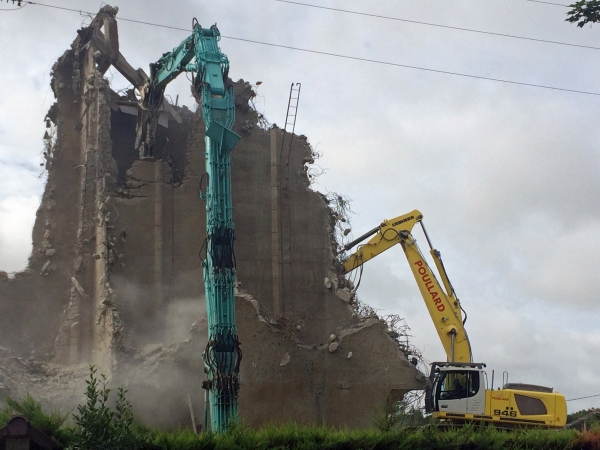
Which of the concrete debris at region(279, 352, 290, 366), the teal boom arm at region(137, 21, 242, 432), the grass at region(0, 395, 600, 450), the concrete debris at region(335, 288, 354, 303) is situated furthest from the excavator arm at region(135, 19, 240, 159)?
the concrete debris at region(335, 288, 354, 303)

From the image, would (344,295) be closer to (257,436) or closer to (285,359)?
(285,359)

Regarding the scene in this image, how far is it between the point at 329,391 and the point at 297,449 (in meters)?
7.78

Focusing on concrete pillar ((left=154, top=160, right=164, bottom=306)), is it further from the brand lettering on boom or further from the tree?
the tree

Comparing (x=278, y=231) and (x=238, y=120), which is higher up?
(x=238, y=120)

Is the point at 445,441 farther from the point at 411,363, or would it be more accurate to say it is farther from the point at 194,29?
the point at 194,29

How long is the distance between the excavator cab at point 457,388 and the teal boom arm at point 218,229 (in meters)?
5.36

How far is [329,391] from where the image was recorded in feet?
71.6

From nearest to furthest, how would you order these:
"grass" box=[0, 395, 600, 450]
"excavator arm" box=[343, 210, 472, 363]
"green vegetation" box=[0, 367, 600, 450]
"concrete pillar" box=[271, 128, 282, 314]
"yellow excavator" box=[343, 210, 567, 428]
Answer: "green vegetation" box=[0, 367, 600, 450], "grass" box=[0, 395, 600, 450], "yellow excavator" box=[343, 210, 567, 428], "excavator arm" box=[343, 210, 472, 363], "concrete pillar" box=[271, 128, 282, 314]

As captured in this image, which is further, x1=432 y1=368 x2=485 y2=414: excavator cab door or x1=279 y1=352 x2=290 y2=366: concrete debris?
x1=279 y1=352 x2=290 y2=366: concrete debris

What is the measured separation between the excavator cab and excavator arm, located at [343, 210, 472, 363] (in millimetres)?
1972

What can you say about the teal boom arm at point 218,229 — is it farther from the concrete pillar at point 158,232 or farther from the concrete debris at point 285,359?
the concrete pillar at point 158,232

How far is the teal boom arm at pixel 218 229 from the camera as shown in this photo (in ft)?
55.4

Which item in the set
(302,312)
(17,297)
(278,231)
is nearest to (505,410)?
(302,312)

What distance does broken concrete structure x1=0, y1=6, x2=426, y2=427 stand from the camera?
21.2 metres
